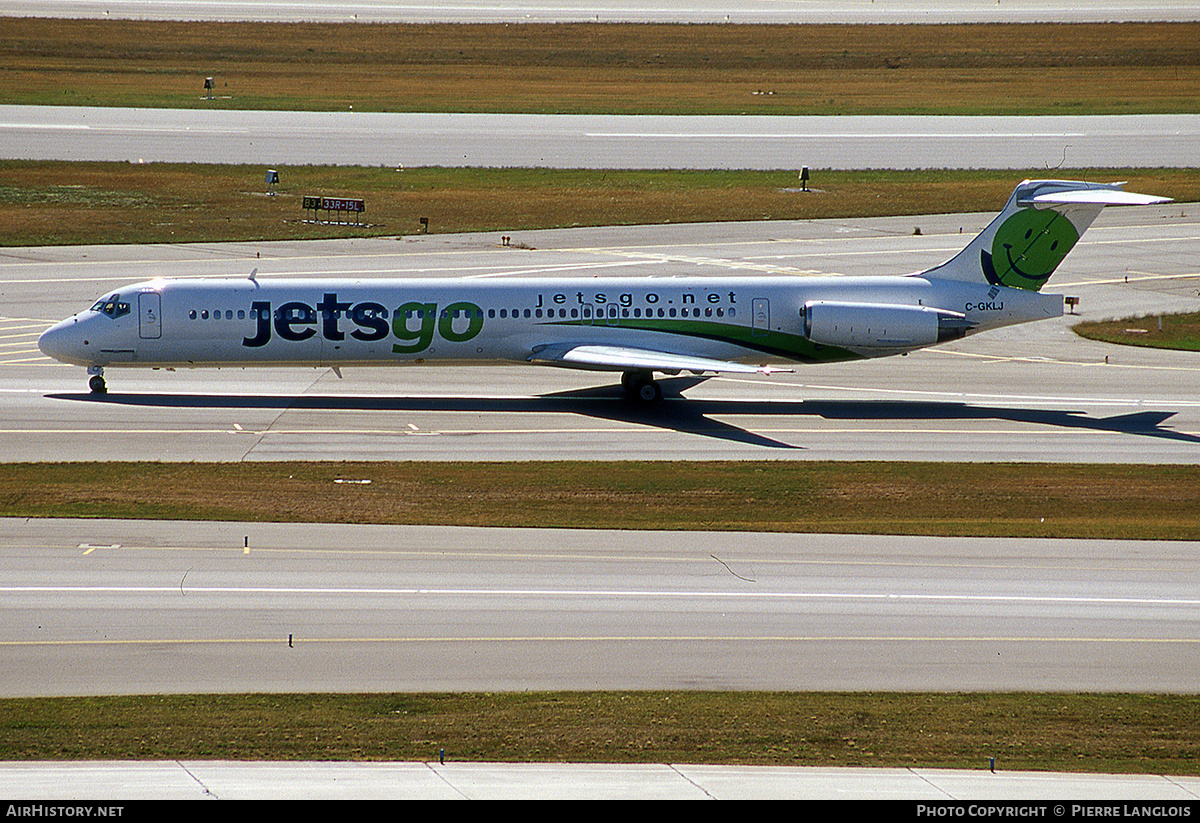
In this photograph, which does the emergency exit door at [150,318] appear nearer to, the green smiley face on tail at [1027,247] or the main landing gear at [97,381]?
the main landing gear at [97,381]

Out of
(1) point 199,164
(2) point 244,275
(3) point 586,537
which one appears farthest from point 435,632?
(1) point 199,164

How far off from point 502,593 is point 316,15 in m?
130

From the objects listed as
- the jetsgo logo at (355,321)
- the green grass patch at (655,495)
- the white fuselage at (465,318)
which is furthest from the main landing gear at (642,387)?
the green grass patch at (655,495)

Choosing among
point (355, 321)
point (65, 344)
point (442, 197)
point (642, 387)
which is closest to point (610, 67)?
point (442, 197)

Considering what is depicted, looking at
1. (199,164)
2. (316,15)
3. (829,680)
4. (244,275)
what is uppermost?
(316,15)

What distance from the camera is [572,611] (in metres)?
25.4

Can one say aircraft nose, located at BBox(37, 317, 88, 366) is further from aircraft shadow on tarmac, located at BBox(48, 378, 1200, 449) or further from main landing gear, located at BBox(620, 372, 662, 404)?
main landing gear, located at BBox(620, 372, 662, 404)

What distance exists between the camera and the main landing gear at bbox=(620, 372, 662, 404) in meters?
42.6

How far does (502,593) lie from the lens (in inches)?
1034

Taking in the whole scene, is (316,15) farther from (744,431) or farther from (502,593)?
(502,593)

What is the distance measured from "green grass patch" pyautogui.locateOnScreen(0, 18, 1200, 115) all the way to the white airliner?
206 feet

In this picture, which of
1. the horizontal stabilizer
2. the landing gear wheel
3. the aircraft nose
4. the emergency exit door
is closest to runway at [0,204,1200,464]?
the landing gear wheel

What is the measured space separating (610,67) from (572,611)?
104 metres
